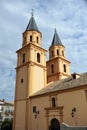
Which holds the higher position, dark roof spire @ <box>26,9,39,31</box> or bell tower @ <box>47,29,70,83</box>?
dark roof spire @ <box>26,9,39,31</box>

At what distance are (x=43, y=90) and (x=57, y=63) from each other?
11918 millimetres

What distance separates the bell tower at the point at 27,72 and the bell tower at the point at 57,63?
5.59 metres

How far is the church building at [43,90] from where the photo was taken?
23172 millimetres

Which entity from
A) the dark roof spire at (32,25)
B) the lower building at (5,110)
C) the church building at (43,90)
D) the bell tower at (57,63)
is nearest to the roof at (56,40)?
the bell tower at (57,63)

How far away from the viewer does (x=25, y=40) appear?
119 feet

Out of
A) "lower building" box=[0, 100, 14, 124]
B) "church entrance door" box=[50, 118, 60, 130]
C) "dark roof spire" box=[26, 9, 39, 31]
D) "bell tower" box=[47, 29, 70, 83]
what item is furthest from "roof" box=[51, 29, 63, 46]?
"lower building" box=[0, 100, 14, 124]

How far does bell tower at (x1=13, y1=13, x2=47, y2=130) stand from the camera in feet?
99.8

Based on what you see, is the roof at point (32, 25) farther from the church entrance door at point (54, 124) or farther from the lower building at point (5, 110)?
the lower building at point (5, 110)

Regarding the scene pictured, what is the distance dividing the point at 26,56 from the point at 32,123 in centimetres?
1270

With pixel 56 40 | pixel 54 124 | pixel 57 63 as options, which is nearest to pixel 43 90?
pixel 54 124

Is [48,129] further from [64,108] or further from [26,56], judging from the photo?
[26,56]

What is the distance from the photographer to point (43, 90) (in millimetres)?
30094

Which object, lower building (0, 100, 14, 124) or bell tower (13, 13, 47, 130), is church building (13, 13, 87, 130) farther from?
lower building (0, 100, 14, 124)

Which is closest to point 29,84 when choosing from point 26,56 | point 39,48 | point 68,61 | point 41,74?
point 41,74
